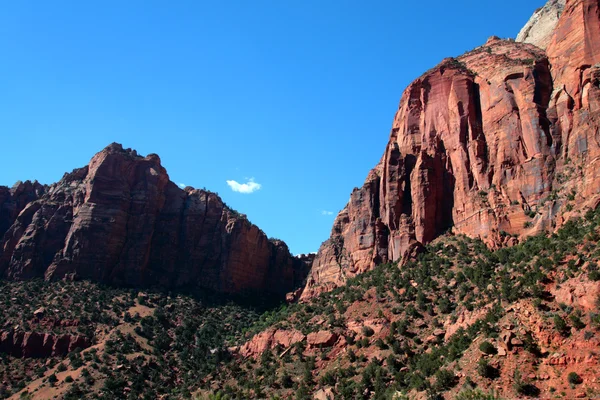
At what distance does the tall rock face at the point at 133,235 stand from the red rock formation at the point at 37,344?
20305 millimetres

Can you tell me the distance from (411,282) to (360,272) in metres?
18.2

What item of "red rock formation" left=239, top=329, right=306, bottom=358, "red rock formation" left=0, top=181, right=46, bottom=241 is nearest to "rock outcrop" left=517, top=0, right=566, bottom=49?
"red rock formation" left=239, top=329, right=306, bottom=358

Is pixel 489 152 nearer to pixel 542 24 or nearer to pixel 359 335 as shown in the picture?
pixel 359 335

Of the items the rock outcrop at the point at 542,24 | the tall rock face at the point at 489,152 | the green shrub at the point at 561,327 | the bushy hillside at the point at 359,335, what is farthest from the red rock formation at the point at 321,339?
the rock outcrop at the point at 542,24

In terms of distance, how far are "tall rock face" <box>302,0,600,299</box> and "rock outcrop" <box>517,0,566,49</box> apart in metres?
11.1

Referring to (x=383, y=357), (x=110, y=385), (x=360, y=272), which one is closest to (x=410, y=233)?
(x=360, y=272)

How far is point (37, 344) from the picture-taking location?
266ft

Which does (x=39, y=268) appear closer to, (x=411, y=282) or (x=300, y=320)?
(x=300, y=320)

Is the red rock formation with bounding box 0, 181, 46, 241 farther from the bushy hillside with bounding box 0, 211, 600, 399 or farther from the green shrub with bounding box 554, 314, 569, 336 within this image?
the green shrub with bounding box 554, 314, 569, 336

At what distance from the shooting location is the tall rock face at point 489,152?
2527 inches

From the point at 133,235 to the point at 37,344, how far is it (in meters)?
32.0

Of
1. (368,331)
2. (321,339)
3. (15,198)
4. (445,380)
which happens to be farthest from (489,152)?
(15,198)

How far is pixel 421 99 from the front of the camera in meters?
89.9

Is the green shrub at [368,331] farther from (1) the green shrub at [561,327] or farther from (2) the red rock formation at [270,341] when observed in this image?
(1) the green shrub at [561,327]
